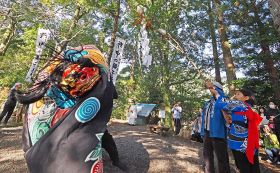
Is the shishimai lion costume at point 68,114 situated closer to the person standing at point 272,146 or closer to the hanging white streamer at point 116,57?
the hanging white streamer at point 116,57

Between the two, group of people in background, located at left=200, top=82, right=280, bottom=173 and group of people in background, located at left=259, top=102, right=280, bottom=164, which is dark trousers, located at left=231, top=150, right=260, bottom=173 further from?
group of people in background, located at left=259, top=102, right=280, bottom=164

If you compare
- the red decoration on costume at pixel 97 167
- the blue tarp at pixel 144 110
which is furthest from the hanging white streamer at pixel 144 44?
the blue tarp at pixel 144 110

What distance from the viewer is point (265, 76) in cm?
1411

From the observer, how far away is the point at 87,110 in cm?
233

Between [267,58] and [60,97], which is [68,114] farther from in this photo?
[267,58]

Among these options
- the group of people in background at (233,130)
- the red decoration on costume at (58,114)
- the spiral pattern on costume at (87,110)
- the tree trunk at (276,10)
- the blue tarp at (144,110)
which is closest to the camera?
the spiral pattern on costume at (87,110)

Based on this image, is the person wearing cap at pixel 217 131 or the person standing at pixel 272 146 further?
the person standing at pixel 272 146

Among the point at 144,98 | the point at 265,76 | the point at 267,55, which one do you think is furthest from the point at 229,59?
the point at 144,98

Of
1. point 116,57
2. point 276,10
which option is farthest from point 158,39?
point 276,10

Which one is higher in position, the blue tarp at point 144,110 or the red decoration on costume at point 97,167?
the blue tarp at point 144,110

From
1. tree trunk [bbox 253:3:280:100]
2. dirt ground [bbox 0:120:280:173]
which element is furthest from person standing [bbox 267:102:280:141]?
tree trunk [bbox 253:3:280:100]

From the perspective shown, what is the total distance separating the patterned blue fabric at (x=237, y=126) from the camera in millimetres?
4254

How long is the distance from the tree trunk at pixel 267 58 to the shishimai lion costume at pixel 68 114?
11.4 metres

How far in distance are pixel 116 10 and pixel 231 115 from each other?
19.3 feet
